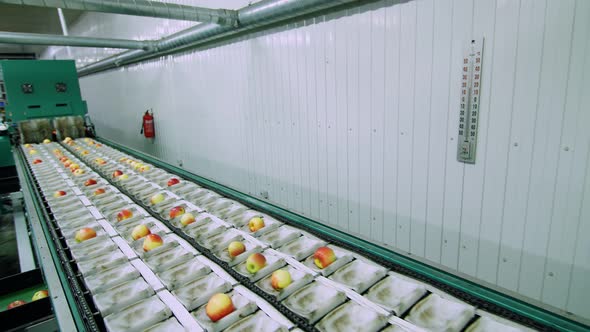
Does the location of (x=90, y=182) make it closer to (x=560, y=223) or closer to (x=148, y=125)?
(x=560, y=223)

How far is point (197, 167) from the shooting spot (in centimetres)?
682

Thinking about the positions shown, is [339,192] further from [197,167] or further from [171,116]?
[171,116]

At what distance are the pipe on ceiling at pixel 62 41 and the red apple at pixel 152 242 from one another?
510 cm

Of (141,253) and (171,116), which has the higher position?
(171,116)

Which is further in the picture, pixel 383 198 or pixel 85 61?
pixel 85 61

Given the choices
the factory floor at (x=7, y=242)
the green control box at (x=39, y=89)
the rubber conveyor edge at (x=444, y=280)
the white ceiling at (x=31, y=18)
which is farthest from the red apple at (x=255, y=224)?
the white ceiling at (x=31, y=18)

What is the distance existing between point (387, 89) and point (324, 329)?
2370 millimetres

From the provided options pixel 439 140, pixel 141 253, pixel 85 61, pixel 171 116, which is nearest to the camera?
pixel 141 253

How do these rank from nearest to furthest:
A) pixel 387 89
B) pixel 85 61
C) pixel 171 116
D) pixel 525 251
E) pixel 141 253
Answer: pixel 141 253, pixel 525 251, pixel 387 89, pixel 171 116, pixel 85 61

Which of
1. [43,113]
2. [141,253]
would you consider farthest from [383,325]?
[43,113]

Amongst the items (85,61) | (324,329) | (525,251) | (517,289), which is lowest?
(517,289)

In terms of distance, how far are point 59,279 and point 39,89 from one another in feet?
22.3

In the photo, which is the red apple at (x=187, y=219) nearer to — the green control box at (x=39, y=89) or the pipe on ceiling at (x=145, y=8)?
the pipe on ceiling at (x=145, y=8)

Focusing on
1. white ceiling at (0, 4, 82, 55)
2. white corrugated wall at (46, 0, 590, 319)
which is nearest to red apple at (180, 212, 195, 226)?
white corrugated wall at (46, 0, 590, 319)
